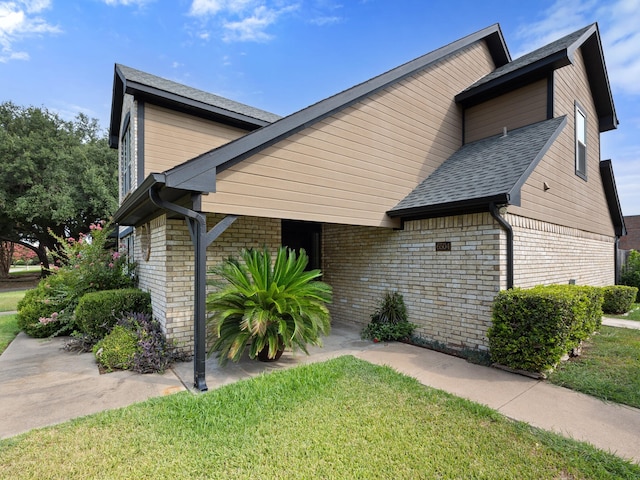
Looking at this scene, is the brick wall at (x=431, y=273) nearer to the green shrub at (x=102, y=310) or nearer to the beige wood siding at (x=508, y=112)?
the beige wood siding at (x=508, y=112)

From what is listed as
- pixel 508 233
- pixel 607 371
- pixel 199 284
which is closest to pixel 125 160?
pixel 199 284

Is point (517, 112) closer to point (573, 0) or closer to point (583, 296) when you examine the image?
point (573, 0)

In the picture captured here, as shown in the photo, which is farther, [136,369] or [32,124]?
[32,124]

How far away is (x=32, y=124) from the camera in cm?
1895

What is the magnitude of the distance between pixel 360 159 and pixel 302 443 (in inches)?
184

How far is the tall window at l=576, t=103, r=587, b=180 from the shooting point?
796 centimetres

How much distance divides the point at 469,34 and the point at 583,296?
7047mm

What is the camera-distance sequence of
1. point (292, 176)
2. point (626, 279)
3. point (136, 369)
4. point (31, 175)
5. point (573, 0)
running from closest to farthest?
point (136, 369)
point (292, 176)
point (573, 0)
point (626, 279)
point (31, 175)

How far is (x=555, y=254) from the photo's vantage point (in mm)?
6832

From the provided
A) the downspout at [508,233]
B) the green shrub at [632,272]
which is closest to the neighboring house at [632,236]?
the green shrub at [632,272]

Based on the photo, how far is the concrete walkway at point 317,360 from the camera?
319cm

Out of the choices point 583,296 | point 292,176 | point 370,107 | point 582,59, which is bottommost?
point 583,296

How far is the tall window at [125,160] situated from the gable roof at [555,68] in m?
8.55

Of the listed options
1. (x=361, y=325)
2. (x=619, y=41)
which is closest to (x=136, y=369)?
(x=361, y=325)
